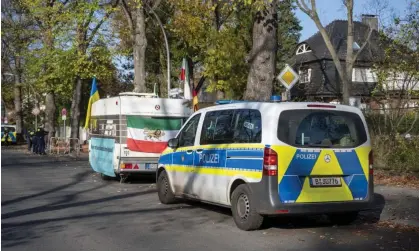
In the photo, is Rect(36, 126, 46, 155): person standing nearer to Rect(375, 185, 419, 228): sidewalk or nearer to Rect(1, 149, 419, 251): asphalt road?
Rect(1, 149, 419, 251): asphalt road

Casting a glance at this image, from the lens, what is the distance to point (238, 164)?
910 centimetres

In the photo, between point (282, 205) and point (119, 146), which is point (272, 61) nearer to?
point (119, 146)

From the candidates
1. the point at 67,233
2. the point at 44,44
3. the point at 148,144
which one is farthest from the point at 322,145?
the point at 44,44

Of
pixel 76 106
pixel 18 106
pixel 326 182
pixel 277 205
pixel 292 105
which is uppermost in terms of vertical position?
pixel 18 106

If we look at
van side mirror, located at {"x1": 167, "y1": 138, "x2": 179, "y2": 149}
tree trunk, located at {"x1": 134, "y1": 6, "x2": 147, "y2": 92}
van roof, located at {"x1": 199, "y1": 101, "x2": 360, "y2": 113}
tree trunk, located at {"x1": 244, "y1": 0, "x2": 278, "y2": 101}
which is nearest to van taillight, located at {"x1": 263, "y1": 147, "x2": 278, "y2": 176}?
van roof, located at {"x1": 199, "y1": 101, "x2": 360, "y2": 113}

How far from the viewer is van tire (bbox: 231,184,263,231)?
871 centimetres

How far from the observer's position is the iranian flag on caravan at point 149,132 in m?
15.8

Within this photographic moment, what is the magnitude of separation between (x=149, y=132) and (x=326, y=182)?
Answer: 8204mm

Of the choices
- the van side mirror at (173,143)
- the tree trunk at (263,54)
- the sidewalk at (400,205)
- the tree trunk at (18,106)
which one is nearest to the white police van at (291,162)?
the sidewalk at (400,205)

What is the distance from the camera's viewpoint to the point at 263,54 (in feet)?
46.7

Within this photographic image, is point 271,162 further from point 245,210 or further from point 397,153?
point 397,153

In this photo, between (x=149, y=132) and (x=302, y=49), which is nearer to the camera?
(x=149, y=132)

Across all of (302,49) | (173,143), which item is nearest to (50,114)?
(302,49)

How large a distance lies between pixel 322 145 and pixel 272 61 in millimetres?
6008
